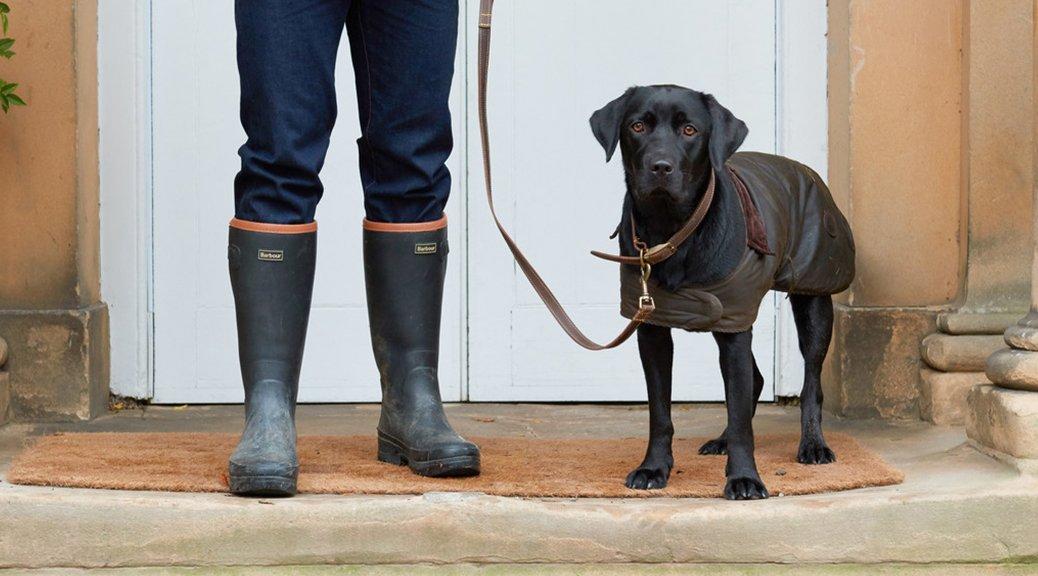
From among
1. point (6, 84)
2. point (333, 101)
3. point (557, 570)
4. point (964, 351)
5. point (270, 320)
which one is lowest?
point (557, 570)

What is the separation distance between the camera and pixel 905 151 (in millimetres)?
4062

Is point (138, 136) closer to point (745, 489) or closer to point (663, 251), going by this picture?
point (663, 251)

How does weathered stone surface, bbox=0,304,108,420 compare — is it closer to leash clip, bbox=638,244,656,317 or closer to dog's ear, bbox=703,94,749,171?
leash clip, bbox=638,244,656,317

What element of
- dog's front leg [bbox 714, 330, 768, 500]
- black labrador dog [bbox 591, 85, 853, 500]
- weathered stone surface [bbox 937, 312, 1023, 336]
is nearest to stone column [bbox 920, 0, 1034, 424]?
weathered stone surface [bbox 937, 312, 1023, 336]

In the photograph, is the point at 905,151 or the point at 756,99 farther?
the point at 756,99

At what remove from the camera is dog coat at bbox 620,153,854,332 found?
3.04 m

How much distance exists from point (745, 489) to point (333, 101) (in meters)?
1.20

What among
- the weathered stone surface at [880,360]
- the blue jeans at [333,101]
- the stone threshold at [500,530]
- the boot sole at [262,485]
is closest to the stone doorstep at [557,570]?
the stone threshold at [500,530]

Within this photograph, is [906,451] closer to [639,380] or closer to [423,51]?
[639,380]

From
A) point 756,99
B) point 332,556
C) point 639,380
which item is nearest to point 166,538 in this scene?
point 332,556

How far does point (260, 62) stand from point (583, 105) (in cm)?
169

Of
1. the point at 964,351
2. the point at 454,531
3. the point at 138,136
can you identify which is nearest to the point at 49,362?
the point at 138,136

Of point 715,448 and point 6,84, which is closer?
point 715,448

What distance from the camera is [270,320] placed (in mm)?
2941
